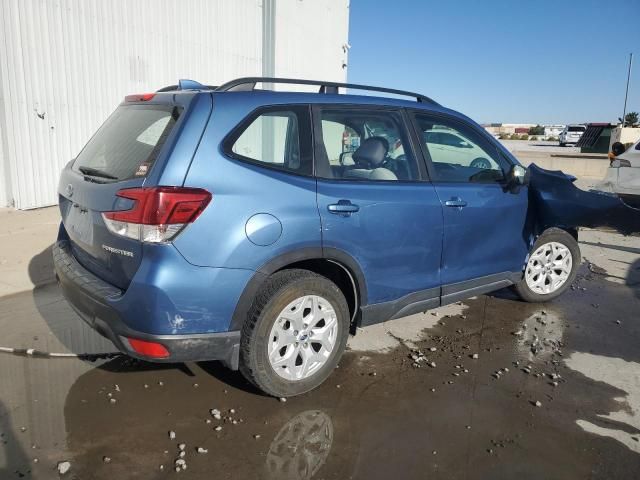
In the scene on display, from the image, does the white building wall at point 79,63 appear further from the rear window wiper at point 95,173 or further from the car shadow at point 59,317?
the rear window wiper at point 95,173

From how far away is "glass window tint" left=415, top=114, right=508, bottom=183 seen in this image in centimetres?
383

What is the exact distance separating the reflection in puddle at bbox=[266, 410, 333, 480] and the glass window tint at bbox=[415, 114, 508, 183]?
6.24 ft

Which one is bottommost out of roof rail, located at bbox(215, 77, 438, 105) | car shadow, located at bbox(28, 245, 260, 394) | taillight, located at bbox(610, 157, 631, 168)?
car shadow, located at bbox(28, 245, 260, 394)

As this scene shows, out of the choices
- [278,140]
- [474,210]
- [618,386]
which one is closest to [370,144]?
[278,140]

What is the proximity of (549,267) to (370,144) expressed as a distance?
8.05 ft

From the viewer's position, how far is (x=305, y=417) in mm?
3027

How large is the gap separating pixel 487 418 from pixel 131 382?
7.35 feet

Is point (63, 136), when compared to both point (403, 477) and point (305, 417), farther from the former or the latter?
point (403, 477)

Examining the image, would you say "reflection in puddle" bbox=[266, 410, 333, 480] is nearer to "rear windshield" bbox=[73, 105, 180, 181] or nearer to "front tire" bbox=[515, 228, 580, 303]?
"rear windshield" bbox=[73, 105, 180, 181]

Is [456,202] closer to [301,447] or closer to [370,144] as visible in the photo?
[370,144]

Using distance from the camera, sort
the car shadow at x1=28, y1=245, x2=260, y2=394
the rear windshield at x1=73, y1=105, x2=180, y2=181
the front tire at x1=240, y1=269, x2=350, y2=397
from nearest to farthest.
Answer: the rear windshield at x1=73, y1=105, x2=180, y2=181, the front tire at x1=240, y1=269, x2=350, y2=397, the car shadow at x1=28, y1=245, x2=260, y2=394

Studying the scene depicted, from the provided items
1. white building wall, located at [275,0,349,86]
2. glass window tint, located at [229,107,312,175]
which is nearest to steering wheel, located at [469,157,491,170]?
glass window tint, located at [229,107,312,175]

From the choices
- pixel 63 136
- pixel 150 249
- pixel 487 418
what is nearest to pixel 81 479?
pixel 150 249

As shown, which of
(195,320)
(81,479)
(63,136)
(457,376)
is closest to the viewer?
(81,479)
